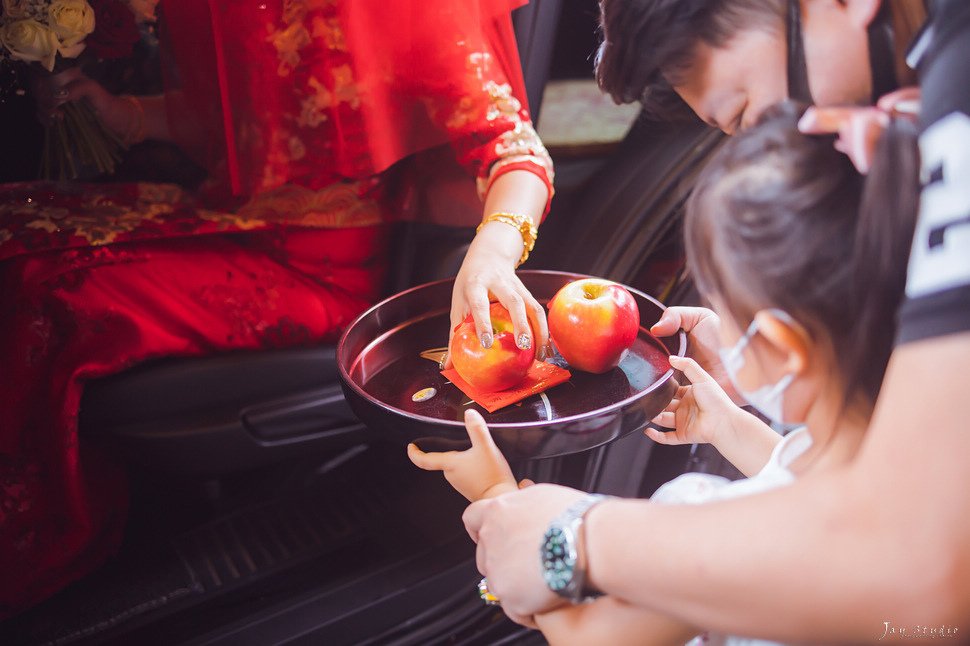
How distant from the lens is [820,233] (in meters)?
0.52

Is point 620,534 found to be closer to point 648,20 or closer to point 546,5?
point 648,20

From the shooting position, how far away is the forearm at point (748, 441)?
2.76 ft

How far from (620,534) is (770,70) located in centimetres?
41

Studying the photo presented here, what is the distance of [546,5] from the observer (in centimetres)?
123

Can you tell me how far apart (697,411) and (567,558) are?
0.36 metres

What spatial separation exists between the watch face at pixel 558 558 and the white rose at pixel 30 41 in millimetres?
974

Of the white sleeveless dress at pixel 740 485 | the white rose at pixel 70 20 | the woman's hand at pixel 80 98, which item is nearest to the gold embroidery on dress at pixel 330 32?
the white rose at pixel 70 20

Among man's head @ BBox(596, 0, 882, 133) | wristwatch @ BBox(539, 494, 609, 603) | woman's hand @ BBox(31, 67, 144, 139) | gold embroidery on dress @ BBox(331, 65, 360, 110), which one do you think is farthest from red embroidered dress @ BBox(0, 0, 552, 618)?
wristwatch @ BBox(539, 494, 609, 603)

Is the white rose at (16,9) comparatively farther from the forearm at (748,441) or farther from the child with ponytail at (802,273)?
the forearm at (748,441)

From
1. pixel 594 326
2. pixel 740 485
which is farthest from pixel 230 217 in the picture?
pixel 740 485

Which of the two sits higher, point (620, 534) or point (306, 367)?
point (620, 534)

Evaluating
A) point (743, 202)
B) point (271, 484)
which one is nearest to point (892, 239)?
point (743, 202)

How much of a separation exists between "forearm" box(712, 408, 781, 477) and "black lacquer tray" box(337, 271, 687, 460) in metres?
0.10

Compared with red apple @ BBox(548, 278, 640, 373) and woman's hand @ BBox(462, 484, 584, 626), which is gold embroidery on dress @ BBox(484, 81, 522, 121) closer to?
red apple @ BBox(548, 278, 640, 373)
